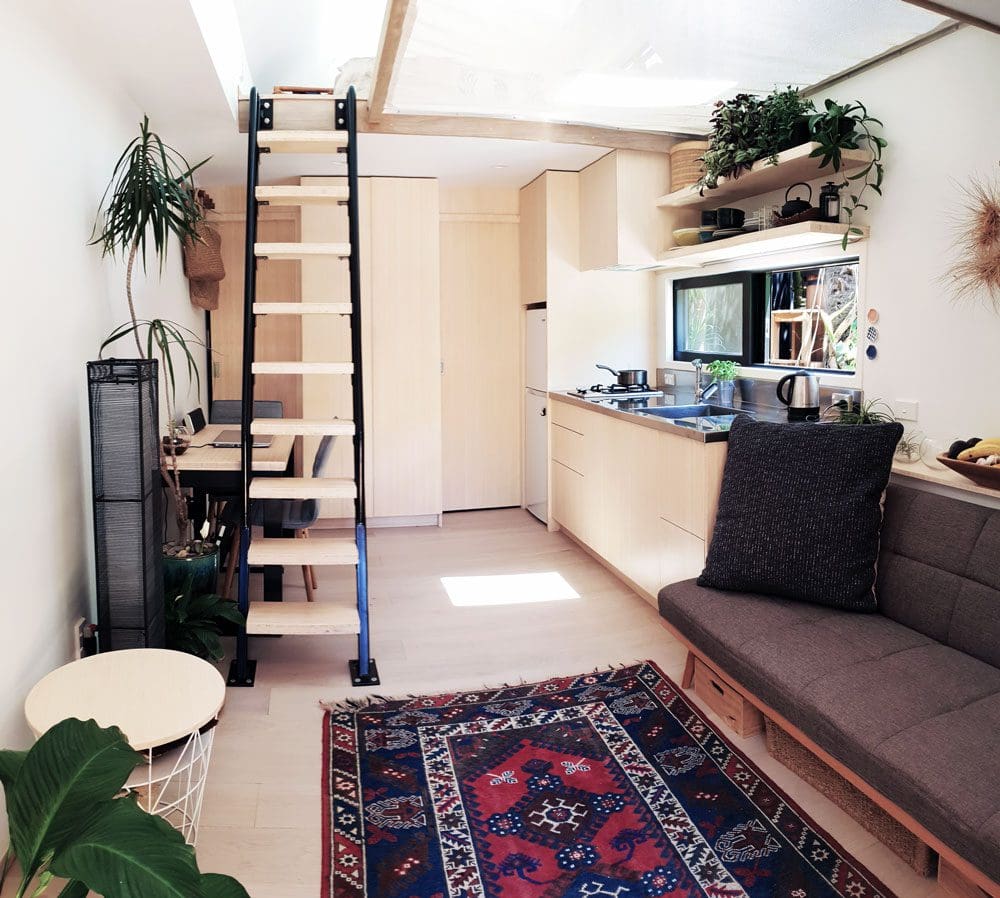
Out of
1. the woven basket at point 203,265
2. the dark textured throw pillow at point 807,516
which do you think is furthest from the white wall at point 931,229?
the woven basket at point 203,265

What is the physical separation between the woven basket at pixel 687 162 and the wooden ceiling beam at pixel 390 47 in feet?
5.00

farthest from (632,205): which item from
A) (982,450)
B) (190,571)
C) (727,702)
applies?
(190,571)

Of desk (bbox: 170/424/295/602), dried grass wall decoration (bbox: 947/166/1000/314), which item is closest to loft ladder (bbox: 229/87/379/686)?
desk (bbox: 170/424/295/602)

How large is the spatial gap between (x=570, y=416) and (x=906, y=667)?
109 inches

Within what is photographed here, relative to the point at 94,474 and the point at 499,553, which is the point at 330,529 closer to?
the point at 499,553

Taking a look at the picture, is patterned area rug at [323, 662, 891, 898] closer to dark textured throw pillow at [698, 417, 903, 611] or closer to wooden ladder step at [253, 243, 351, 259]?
dark textured throw pillow at [698, 417, 903, 611]

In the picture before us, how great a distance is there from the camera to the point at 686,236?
4184 mm

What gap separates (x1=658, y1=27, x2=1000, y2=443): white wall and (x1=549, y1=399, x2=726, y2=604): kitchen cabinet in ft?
2.50

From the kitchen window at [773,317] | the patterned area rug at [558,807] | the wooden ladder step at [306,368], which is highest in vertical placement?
the kitchen window at [773,317]

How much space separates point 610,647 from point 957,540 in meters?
1.41

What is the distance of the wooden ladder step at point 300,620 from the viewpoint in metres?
3.03

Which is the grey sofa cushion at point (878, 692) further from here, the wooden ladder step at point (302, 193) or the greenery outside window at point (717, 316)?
the wooden ladder step at point (302, 193)

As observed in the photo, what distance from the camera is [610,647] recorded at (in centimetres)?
339

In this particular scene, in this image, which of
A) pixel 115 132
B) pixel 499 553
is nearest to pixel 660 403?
pixel 499 553
